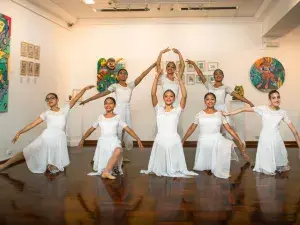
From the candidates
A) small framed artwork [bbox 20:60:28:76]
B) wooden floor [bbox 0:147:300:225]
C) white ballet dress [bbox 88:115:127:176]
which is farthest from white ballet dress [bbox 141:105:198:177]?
small framed artwork [bbox 20:60:28:76]

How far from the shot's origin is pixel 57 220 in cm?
313

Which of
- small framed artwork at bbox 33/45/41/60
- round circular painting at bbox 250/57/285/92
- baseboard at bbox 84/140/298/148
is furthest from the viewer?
round circular painting at bbox 250/57/285/92

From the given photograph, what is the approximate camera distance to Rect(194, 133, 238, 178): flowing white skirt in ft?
16.4

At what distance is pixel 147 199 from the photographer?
3.79m

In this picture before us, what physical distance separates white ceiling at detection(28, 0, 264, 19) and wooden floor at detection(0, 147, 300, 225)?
3886mm

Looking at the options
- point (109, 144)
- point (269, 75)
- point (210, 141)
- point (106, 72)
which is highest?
point (269, 75)

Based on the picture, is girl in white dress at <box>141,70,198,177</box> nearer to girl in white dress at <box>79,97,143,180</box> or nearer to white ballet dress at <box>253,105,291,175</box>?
girl in white dress at <box>79,97,143,180</box>

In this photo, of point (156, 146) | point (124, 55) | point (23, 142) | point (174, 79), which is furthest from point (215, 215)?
point (124, 55)

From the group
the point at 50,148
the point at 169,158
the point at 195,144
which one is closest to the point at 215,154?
the point at 169,158

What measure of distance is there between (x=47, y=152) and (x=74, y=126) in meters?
3.18

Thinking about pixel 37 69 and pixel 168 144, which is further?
pixel 37 69

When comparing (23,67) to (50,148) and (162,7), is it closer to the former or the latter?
(50,148)

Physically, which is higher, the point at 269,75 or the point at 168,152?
the point at 269,75

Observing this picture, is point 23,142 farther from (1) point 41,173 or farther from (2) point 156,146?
(2) point 156,146
